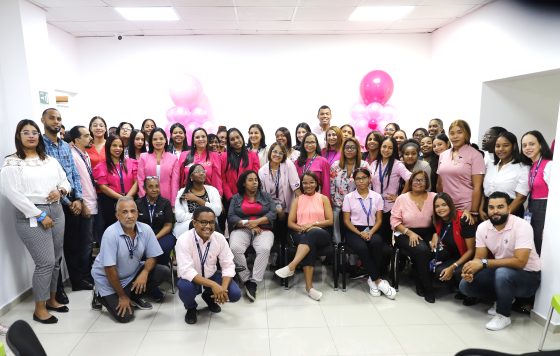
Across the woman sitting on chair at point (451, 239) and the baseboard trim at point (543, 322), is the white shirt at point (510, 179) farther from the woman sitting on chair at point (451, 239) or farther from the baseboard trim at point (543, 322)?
the baseboard trim at point (543, 322)

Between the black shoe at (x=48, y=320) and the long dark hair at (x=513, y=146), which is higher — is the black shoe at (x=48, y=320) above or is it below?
below

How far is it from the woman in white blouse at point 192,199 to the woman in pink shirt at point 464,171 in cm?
243

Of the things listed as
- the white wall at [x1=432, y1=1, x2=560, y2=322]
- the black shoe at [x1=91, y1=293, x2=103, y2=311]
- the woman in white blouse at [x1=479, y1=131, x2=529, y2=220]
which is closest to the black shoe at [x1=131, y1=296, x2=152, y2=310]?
the black shoe at [x1=91, y1=293, x2=103, y2=311]

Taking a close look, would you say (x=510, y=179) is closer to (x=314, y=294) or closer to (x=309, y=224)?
(x=309, y=224)

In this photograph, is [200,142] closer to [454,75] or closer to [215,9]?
[215,9]

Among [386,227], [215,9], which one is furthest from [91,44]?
[386,227]

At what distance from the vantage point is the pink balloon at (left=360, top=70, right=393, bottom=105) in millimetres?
6312

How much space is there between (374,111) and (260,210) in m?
3.48

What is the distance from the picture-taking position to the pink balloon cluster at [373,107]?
6207 mm

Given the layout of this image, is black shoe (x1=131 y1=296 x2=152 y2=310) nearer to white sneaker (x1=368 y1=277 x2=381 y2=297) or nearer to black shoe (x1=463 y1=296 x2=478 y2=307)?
white sneaker (x1=368 y1=277 x2=381 y2=297)

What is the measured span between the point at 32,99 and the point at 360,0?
13.7 ft

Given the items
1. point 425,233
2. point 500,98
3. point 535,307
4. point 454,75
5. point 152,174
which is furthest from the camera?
point 454,75

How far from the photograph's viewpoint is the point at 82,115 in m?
6.64

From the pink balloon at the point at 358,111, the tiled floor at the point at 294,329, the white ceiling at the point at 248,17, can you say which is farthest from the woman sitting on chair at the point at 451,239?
the pink balloon at the point at 358,111
